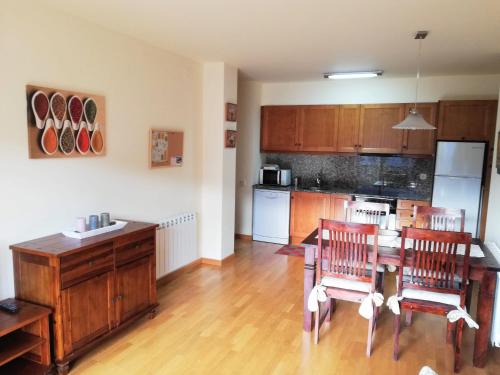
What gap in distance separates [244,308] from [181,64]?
261cm

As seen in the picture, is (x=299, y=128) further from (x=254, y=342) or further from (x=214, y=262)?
(x=254, y=342)

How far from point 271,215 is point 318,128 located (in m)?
1.45

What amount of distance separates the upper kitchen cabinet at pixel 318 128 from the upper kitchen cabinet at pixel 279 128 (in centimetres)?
10

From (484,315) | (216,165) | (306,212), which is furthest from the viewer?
(306,212)

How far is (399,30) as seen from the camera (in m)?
3.03

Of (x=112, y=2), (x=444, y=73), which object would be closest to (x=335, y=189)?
(x=444, y=73)

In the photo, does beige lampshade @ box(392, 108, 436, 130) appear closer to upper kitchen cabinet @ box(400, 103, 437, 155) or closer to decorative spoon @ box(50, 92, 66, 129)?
upper kitchen cabinet @ box(400, 103, 437, 155)

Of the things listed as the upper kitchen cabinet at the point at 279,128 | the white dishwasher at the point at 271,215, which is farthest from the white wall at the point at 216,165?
the upper kitchen cabinet at the point at 279,128

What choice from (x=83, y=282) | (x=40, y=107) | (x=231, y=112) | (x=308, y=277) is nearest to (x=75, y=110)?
(x=40, y=107)

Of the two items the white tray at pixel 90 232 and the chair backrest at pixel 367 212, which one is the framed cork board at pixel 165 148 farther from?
the chair backrest at pixel 367 212

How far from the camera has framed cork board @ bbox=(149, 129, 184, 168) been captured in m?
3.82

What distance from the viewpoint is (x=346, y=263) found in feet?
9.37

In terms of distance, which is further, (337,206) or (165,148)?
(337,206)

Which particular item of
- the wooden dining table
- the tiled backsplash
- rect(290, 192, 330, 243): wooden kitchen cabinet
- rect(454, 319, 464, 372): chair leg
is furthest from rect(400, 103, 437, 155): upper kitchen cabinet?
rect(454, 319, 464, 372): chair leg
